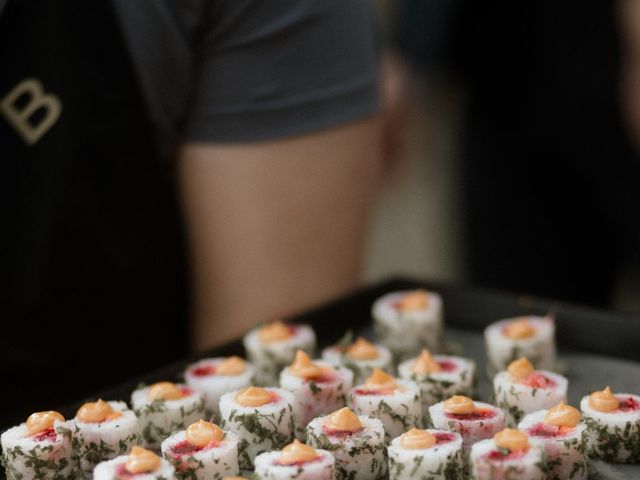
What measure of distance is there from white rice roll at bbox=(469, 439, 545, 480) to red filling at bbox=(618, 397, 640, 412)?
0.17 metres

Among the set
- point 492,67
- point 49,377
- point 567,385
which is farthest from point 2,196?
point 492,67

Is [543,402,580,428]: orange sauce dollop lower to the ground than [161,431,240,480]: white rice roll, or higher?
higher

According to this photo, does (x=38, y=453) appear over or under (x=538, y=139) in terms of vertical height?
under

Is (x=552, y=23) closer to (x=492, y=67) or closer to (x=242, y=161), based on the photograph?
(x=492, y=67)

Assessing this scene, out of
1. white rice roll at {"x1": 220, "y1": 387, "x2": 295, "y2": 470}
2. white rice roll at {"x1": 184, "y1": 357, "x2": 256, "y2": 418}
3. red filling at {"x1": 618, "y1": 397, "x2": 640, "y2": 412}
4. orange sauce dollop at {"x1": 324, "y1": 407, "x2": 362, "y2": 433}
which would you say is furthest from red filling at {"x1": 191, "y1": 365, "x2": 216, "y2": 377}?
red filling at {"x1": 618, "y1": 397, "x2": 640, "y2": 412}

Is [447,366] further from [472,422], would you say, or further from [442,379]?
[472,422]

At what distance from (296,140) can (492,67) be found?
49.2 inches

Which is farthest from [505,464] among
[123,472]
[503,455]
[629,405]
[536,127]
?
[536,127]

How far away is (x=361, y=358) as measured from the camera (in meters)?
1.25

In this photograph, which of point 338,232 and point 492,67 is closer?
point 338,232

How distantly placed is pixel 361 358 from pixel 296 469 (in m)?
0.33

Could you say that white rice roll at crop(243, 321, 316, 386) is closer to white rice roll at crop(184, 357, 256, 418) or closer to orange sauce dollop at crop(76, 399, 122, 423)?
white rice roll at crop(184, 357, 256, 418)

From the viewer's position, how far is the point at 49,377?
1388 mm

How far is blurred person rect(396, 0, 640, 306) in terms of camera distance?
8.02 ft
